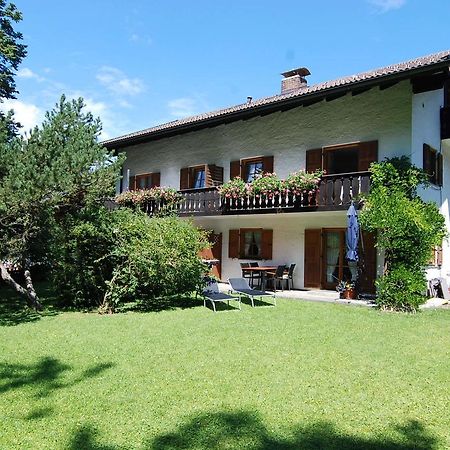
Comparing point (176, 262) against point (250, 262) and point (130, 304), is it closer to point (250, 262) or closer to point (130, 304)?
point (130, 304)

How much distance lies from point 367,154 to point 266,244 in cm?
460

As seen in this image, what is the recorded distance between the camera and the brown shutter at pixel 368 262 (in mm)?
12164

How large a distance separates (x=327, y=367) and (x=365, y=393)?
0.90m

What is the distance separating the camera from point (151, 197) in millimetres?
16672

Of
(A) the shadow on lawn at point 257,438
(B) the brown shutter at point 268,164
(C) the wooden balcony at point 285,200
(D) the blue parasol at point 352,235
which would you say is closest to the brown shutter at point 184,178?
(C) the wooden balcony at point 285,200

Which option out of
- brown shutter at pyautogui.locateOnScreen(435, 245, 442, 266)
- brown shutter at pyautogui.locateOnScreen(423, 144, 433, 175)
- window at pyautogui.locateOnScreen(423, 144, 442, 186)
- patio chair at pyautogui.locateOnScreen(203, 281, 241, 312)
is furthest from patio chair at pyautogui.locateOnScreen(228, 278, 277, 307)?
brown shutter at pyautogui.locateOnScreen(435, 245, 442, 266)

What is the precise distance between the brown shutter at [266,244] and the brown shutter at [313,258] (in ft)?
4.64

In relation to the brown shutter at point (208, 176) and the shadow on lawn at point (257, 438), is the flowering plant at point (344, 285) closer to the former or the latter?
the brown shutter at point (208, 176)

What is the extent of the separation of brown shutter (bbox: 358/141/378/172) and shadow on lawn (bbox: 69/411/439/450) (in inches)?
374

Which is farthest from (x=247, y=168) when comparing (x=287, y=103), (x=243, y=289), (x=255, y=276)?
(x=243, y=289)

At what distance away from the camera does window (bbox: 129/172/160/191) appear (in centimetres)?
1869

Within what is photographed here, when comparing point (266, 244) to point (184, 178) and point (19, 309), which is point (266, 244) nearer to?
point (184, 178)

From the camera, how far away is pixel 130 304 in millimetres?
10789

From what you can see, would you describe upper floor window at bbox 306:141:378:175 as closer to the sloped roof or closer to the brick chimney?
the sloped roof
